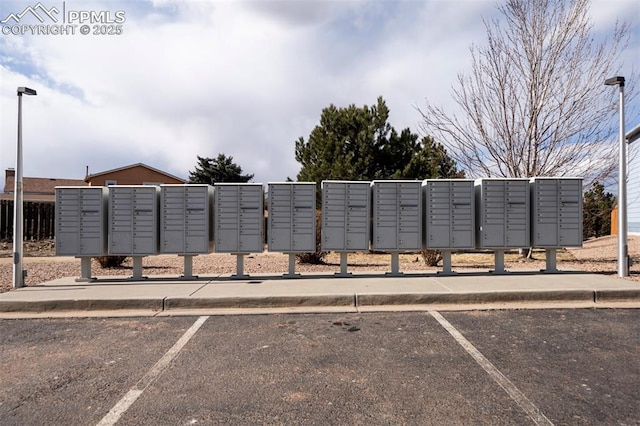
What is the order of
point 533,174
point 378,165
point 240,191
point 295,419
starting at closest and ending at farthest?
point 295,419, point 240,191, point 533,174, point 378,165

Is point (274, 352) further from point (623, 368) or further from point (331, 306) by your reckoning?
point (623, 368)

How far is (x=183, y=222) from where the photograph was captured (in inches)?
316

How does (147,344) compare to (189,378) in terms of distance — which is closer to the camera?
(189,378)

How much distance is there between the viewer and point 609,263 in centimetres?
1095

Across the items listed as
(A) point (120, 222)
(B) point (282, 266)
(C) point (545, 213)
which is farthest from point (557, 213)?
(A) point (120, 222)

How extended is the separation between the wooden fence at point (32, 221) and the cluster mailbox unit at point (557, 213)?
19501 mm

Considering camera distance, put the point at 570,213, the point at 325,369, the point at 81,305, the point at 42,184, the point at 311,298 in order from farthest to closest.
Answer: the point at 42,184
the point at 570,213
the point at 311,298
the point at 81,305
the point at 325,369

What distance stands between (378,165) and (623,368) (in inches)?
573

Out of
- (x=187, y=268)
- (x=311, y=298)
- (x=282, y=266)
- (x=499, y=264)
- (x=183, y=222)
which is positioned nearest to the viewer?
(x=311, y=298)

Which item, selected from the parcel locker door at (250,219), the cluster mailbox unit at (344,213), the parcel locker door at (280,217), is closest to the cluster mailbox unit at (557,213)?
the cluster mailbox unit at (344,213)

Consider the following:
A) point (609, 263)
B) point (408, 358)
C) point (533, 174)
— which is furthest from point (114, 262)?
point (609, 263)

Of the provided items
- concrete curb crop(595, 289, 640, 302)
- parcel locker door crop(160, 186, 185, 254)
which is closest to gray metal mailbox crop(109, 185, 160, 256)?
parcel locker door crop(160, 186, 185, 254)

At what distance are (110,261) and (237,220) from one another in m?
5.18

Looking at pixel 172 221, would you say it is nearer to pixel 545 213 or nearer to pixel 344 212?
pixel 344 212
